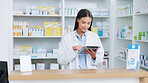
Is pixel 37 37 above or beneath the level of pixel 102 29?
beneath

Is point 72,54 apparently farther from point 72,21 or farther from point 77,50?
point 72,21

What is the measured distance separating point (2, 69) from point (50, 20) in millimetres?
3133

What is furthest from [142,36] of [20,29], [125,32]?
[20,29]

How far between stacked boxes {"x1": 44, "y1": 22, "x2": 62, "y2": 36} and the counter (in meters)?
2.81

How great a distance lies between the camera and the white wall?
13.8 ft

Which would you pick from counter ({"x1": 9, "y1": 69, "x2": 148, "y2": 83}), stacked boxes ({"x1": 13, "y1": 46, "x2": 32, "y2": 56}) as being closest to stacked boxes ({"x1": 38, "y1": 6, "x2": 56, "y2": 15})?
stacked boxes ({"x1": 13, "y1": 46, "x2": 32, "y2": 56})

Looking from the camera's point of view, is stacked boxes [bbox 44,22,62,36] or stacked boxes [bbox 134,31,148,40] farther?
stacked boxes [bbox 44,22,62,36]

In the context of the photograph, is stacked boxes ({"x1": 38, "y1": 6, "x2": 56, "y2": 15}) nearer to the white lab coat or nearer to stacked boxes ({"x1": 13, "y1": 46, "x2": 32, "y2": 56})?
stacked boxes ({"x1": 13, "y1": 46, "x2": 32, "y2": 56})

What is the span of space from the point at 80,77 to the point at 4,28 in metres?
2.96

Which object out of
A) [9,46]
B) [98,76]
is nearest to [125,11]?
[9,46]

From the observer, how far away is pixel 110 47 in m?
4.71

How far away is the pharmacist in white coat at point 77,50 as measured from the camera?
234 cm

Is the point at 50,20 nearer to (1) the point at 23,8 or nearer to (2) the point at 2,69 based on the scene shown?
(1) the point at 23,8

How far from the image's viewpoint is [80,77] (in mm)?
1693
